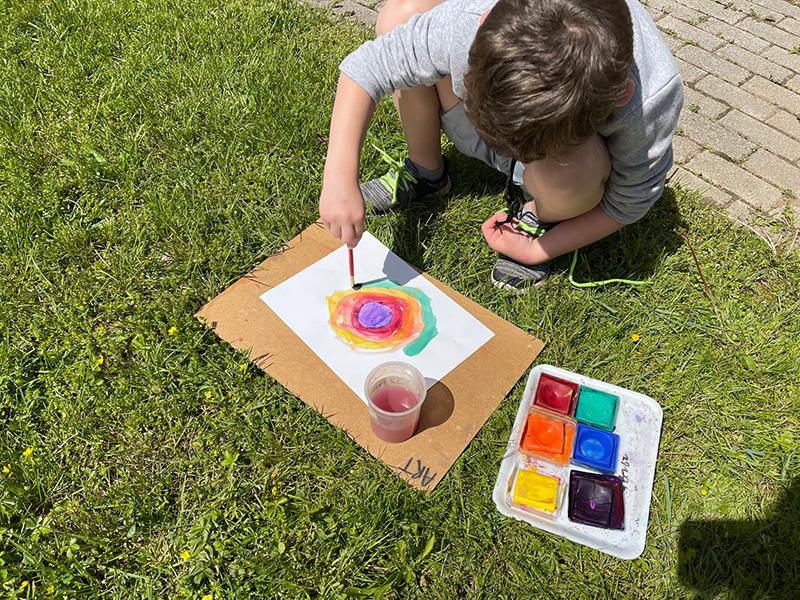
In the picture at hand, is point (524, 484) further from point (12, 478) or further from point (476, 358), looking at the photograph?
point (12, 478)

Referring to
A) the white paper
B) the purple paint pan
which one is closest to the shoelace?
the white paper

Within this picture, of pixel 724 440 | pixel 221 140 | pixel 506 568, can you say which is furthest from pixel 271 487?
pixel 221 140

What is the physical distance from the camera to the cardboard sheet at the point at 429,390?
159cm

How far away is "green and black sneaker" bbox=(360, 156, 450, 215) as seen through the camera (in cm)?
218

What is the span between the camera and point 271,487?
60.3 inches

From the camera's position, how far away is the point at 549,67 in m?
1.16

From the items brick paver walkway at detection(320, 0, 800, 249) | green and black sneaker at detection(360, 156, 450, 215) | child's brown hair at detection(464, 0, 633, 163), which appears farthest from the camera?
brick paver walkway at detection(320, 0, 800, 249)

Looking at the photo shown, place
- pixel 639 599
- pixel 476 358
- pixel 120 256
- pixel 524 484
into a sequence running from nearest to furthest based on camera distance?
1. pixel 639 599
2. pixel 524 484
3. pixel 476 358
4. pixel 120 256

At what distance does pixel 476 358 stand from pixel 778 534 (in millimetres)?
931

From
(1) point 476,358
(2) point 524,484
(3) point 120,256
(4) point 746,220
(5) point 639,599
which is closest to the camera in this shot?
(5) point 639,599

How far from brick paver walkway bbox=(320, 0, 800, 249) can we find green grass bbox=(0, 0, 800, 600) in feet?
0.84

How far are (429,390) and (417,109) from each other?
99 centimetres

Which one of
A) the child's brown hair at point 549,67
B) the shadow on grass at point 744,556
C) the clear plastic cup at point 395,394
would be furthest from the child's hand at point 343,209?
the shadow on grass at point 744,556

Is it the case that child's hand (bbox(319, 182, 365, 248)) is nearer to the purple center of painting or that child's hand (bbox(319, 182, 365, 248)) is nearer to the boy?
the boy
